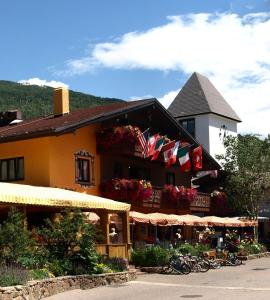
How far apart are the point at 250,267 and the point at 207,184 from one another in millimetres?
18889

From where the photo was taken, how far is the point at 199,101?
5962 cm

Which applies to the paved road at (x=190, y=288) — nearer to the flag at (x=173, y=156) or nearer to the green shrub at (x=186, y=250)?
the green shrub at (x=186, y=250)

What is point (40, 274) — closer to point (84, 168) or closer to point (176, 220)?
point (84, 168)

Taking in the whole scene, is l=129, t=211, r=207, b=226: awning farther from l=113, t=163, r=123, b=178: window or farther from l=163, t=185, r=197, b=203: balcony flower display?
l=113, t=163, r=123, b=178: window

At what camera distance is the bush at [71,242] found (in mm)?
20562

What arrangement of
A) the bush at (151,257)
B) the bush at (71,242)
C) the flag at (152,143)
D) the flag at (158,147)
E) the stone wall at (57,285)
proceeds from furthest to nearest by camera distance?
the flag at (158,147) → the flag at (152,143) → the bush at (151,257) → the bush at (71,242) → the stone wall at (57,285)

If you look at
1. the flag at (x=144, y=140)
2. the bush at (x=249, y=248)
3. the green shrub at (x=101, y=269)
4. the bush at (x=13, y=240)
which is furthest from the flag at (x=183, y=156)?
the bush at (x=13, y=240)

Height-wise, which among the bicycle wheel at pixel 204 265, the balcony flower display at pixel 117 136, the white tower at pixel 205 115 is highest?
the white tower at pixel 205 115

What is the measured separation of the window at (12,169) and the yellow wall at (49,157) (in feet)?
0.78

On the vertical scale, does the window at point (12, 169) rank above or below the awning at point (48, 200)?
above

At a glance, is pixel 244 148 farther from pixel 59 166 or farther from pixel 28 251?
pixel 28 251

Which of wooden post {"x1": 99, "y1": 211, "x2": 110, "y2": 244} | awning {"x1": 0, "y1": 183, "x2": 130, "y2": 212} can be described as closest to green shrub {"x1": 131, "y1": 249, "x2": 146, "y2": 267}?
wooden post {"x1": 99, "y1": 211, "x2": 110, "y2": 244}

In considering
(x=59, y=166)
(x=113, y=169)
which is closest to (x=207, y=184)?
(x=113, y=169)

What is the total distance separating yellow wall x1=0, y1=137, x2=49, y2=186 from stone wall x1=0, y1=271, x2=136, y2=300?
781 centimetres
